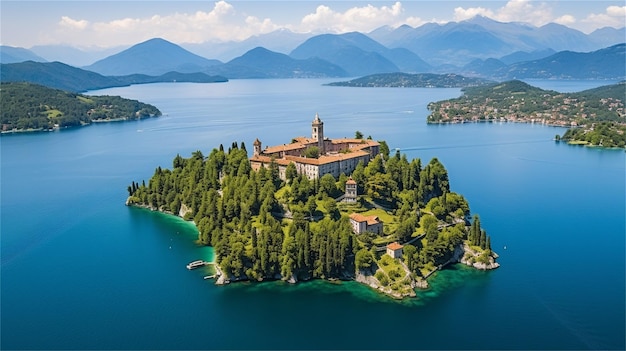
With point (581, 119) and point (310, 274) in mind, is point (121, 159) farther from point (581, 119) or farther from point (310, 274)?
point (581, 119)

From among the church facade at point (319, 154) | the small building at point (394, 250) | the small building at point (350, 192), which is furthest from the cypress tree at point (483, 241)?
the church facade at point (319, 154)

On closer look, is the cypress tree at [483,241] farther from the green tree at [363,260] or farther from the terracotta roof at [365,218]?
the green tree at [363,260]

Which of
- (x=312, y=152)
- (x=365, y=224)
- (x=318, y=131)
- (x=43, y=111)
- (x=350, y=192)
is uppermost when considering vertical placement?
(x=43, y=111)

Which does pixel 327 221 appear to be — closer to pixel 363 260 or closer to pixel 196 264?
pixel 363 260

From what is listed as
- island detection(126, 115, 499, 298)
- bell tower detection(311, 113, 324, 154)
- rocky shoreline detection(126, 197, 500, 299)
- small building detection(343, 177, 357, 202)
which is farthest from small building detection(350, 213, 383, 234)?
bell tower detection(311, 113, 324, 154)

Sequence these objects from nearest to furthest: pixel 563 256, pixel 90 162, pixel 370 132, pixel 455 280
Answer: pixel 455 280, pixel 563 256, pixel 90 162, pixel 370 132

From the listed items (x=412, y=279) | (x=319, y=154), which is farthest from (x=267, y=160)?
(x=412, y=279)

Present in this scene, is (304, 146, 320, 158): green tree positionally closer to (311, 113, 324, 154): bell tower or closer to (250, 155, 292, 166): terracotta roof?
(250, 155, 292, 166): terracotta roof

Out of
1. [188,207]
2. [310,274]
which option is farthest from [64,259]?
[310,274]
